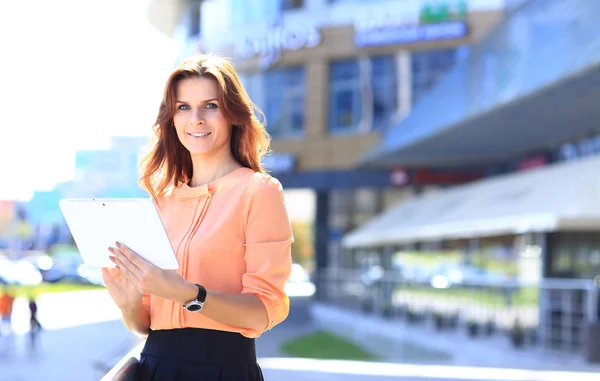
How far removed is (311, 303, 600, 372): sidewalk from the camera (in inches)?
471

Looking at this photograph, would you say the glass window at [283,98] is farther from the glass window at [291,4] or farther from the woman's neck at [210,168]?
the woman's neck at [210,168]

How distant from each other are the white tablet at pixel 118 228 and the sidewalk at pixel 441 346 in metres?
8.34

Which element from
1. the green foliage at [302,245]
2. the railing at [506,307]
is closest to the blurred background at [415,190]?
the railing at [506,307]

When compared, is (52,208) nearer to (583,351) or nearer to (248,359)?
(583,351)

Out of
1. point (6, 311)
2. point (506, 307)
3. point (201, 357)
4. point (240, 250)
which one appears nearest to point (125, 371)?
point (201, 357)

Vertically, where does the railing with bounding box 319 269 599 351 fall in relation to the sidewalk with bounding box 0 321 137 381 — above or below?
above

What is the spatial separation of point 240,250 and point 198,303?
0.25 meters

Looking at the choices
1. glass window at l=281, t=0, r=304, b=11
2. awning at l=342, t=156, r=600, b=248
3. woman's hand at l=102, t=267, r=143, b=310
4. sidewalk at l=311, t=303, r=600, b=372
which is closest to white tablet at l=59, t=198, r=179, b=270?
woman's hand at l=102, t=267, r=143, b=310

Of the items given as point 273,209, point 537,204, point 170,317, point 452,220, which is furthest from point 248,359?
point 452,220

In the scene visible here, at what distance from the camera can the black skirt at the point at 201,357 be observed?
7.73ft

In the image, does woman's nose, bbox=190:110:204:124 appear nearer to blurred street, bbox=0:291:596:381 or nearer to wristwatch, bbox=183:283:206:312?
wristwatch, bbox=183:283:206:312

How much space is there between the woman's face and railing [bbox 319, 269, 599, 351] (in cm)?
1047

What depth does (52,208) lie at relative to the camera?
166ft

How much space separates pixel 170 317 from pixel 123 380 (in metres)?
0.20
